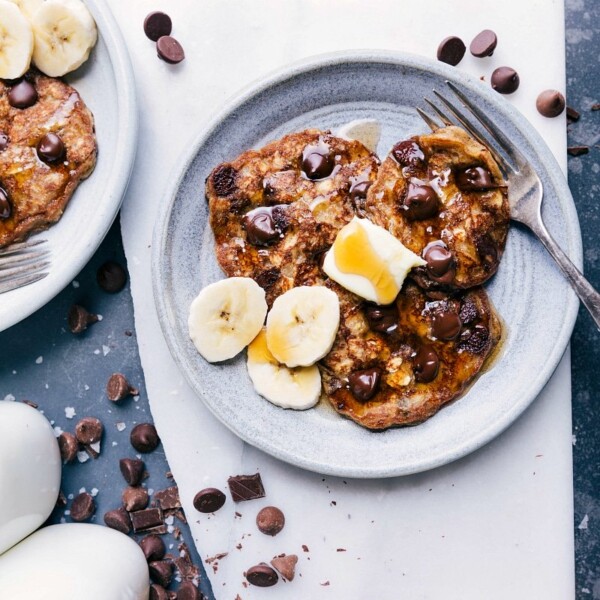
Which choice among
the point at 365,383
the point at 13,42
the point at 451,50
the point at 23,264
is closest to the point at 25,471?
the point at 23,264

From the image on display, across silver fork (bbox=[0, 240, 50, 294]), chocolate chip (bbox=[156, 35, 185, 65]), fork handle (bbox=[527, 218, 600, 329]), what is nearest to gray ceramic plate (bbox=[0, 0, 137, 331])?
silver fork (bbox=[0, 240, 50, 294])

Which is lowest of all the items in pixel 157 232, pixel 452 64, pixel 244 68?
pixel 157 232

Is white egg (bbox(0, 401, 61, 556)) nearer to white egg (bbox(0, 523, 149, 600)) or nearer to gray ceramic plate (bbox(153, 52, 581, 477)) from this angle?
white egg (bbox(0, 523, 149, 600))

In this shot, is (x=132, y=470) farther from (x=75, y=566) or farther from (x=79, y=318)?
(x=79, y=318)

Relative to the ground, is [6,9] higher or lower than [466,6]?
lower

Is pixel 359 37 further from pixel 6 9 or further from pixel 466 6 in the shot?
pixel 6 9

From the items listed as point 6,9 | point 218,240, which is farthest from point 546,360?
point 6,9
